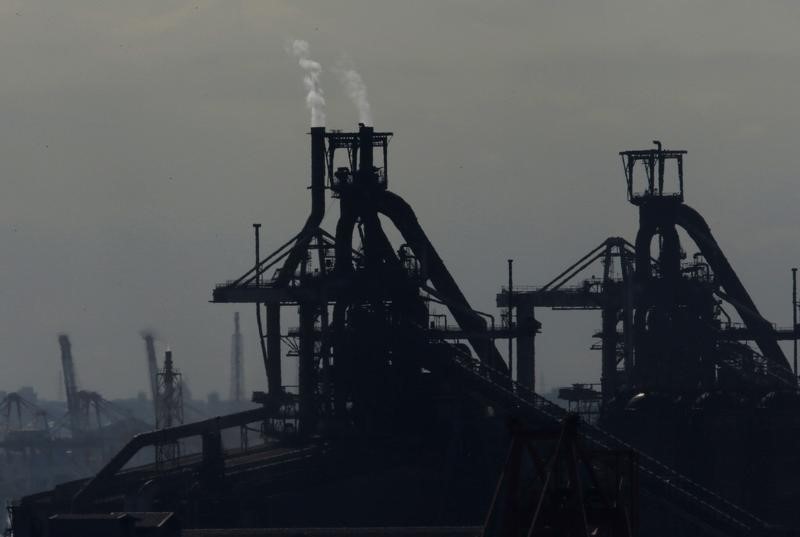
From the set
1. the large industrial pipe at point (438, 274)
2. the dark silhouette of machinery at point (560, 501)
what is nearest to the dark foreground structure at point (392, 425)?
the large industrial pipe at point (438, 274)

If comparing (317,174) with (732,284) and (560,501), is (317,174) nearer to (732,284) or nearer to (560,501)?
(732,284)

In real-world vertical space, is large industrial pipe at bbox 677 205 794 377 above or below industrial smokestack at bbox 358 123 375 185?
below

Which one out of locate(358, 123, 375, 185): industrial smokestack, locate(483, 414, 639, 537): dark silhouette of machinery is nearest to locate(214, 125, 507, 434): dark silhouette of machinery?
locate(358, 123, 375, 185): industrial smokestack

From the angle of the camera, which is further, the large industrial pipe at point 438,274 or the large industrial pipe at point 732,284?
the large industrial pipe at point 732,284

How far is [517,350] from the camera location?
525 feet

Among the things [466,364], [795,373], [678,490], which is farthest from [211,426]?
[795,373]

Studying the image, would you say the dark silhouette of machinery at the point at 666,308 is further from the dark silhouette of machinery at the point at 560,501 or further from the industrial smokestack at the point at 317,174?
the dark silhouette of machinery at the point at 560,501

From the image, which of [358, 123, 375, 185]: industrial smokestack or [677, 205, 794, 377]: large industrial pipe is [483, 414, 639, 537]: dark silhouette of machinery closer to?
[358, 123, 375, 185]: industrial smokestack

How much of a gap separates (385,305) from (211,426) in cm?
1182

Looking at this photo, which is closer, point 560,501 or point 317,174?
point 560,501

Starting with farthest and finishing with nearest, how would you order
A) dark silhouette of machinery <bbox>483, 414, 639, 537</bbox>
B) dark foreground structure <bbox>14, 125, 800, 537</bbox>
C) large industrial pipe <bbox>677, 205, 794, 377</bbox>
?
large industrial pipe <bbox>677, 205, 794, 377</bbox> → dark foreground structure <bbox>14, 125, 800, 537</bbox> → dark silhouette of machinery <bbox>483, 414, 639, 537</bbox>

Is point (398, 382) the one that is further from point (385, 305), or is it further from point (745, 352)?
point (745, 352)

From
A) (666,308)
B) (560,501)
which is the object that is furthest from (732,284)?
(560,501)

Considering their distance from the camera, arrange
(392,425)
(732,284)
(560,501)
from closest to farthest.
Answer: (560,501) → (392,425) → (732,284)
